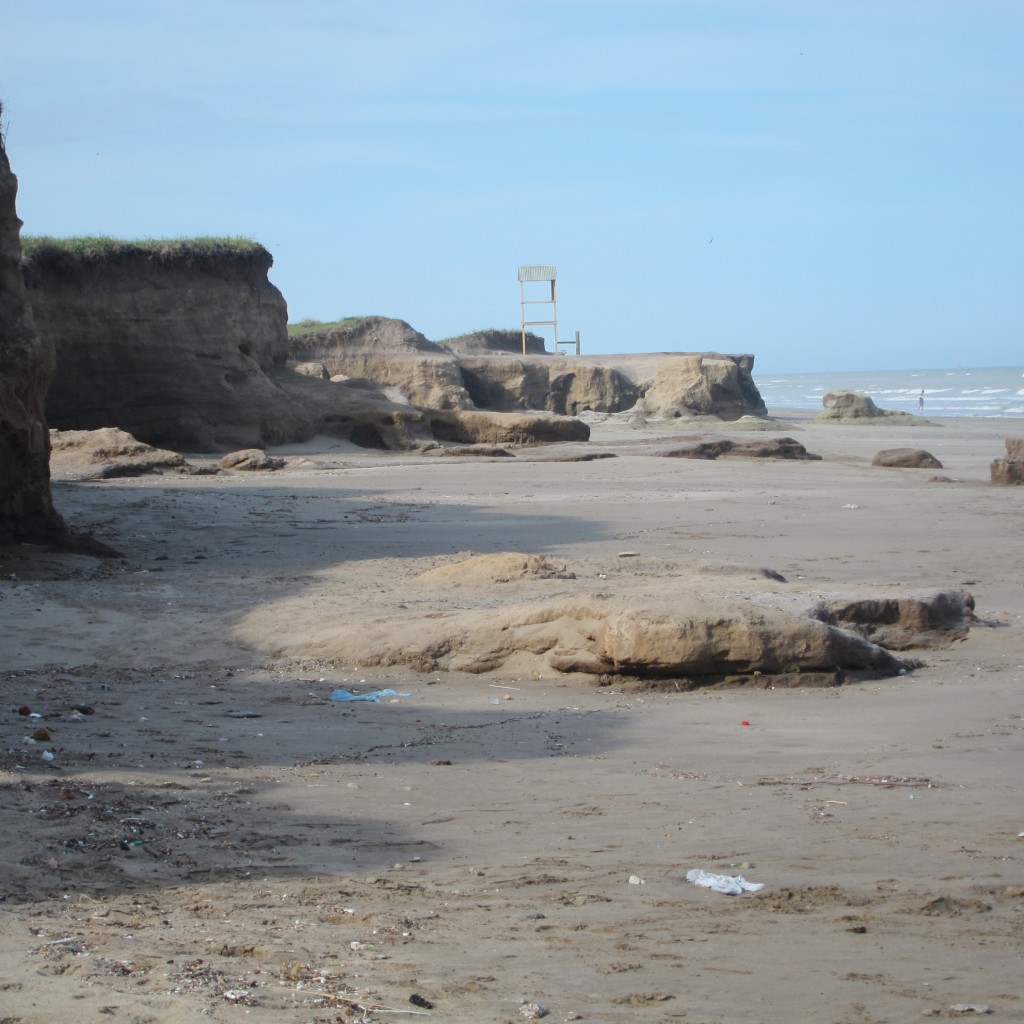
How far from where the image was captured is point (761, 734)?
5.75 meters

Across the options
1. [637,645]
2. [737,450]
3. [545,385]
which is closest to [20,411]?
[637,645]

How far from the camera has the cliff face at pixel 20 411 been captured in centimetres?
1051

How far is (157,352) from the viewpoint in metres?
22.7

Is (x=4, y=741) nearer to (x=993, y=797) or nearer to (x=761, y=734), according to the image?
(x=761, y=734)

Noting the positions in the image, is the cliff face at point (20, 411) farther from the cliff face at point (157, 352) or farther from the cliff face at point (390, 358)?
the cliff face at point (390, 358)

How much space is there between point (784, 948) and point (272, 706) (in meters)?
3.73

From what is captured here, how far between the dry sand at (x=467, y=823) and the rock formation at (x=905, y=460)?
12.1 meters

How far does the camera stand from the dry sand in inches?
118

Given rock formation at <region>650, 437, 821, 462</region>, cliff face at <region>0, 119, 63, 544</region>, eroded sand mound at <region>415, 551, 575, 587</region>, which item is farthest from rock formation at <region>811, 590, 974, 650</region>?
rock formation at <region>650, 437, 821, 462</region>

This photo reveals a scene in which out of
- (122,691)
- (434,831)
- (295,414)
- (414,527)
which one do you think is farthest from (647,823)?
(295,414)

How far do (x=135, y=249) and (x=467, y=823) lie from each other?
20250mm

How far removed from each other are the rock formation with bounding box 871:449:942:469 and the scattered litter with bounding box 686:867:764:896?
745 inches

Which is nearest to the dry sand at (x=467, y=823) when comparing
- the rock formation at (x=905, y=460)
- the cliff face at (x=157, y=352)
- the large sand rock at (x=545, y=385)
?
the rock formation at (x=905, y=460)

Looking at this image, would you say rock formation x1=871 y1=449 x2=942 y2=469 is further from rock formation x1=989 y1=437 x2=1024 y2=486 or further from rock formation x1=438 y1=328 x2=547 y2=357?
rock formation x1=438 y1=328 x2=547 y2=357
